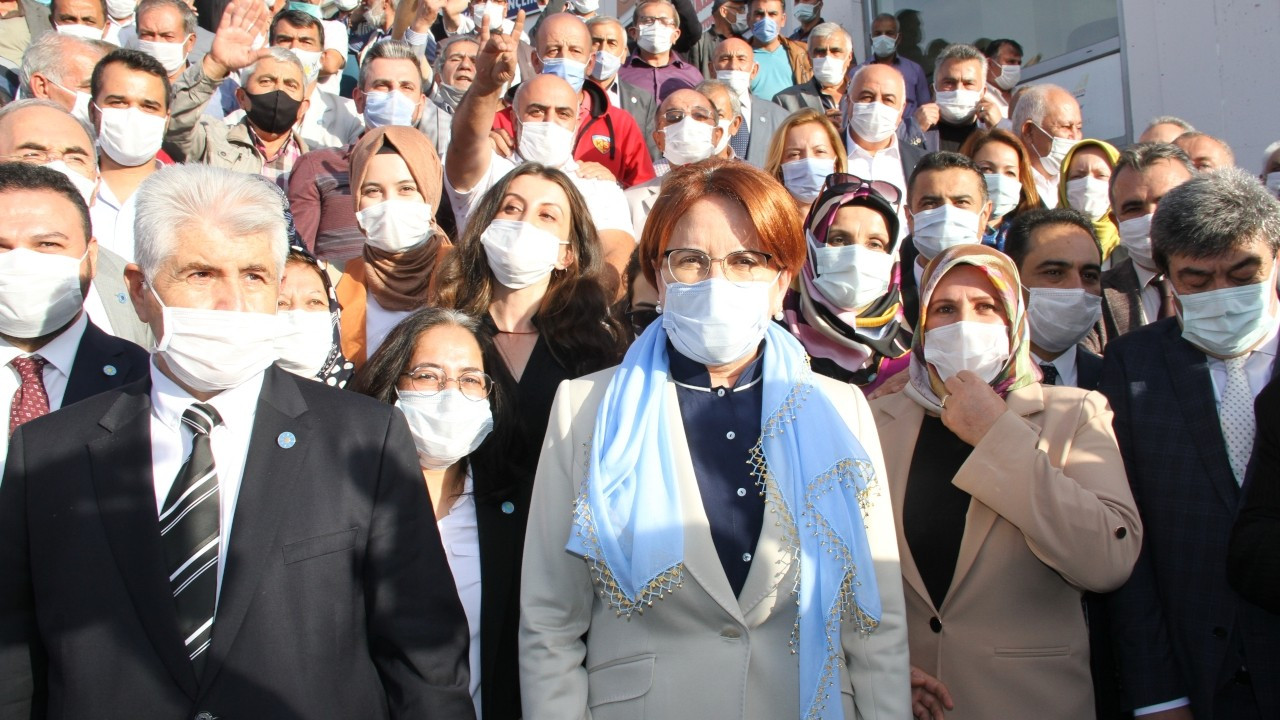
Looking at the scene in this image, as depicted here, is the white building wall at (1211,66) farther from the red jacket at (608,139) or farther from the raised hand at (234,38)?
the raised hand at (234,38)

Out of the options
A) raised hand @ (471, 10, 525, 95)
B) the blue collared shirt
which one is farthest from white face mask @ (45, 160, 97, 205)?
the blue collared shirt

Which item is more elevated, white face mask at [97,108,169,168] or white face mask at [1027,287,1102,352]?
white face mask at [97,108,169,168]

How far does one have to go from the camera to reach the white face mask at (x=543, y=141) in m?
5.75

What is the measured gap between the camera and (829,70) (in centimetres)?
867

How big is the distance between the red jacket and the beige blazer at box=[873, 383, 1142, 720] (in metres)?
3.99

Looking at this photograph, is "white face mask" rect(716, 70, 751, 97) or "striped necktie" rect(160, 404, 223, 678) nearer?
"striped necktie" rect(160, 404, 223, 678)

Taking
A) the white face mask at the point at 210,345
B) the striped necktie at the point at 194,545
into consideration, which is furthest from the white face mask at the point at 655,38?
the striped necktie at the point at 194,545

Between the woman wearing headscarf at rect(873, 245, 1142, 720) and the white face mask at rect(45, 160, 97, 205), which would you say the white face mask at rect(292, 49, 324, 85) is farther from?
the woman wearing headscarf at rect(873, 245, 1142, 720)

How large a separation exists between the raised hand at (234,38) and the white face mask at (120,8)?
3.10 meters

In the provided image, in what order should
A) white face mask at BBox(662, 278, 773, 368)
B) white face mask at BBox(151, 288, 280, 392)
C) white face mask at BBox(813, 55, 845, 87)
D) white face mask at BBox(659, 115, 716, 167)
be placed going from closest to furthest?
white face mask at BBox(151, 288, 280, 392)
white face mask at BBox(662, 278, 773, 368)
white face mask at BBox(659, 115, 716, 167)
white face mask at BBox(813, 55, 845, 87)

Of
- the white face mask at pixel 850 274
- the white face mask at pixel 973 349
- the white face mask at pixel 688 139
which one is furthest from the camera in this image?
the white face mask at pixel 688 139

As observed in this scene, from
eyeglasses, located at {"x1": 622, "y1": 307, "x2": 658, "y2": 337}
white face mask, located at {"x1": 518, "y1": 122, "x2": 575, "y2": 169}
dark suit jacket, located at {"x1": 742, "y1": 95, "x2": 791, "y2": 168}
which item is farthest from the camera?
dark suit jacket, located at {"x1": 742, "y1": 95, "x2": 791, "y2": 168}

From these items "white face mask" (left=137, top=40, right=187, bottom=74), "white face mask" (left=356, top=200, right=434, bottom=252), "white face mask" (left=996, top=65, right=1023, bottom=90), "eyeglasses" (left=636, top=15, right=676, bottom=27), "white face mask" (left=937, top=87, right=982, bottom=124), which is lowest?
"white face mask" (left=356, top=200, right=434, bottom=252)

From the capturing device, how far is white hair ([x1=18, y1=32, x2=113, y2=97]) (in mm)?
5867
